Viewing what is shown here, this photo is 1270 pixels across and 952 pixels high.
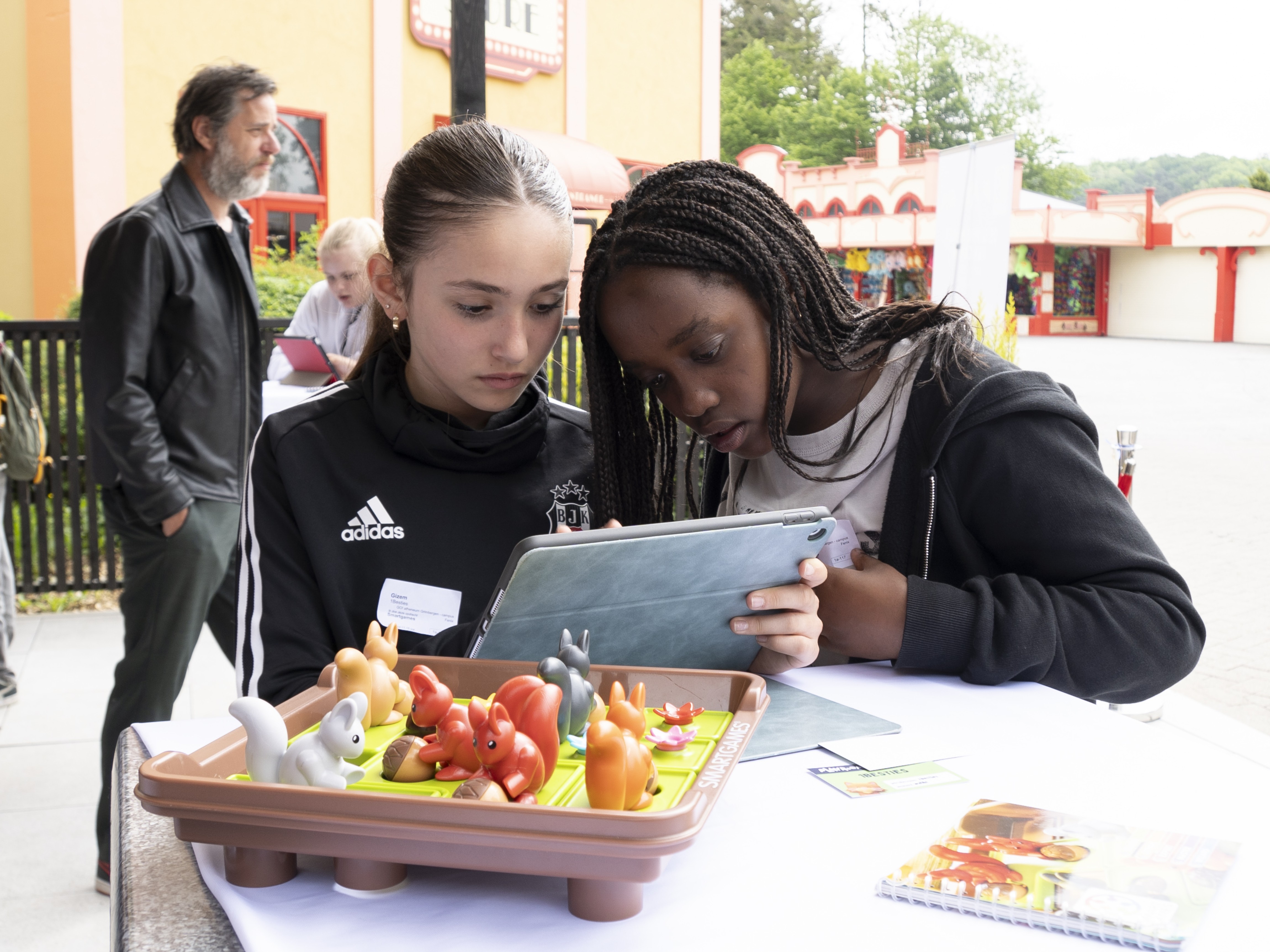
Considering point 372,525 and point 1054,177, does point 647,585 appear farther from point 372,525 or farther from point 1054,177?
point 1054,177

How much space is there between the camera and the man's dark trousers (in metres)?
2.52

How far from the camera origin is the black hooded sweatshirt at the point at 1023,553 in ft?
3.88

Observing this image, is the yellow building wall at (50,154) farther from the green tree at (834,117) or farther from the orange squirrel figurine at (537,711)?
the green tree at (834,117)

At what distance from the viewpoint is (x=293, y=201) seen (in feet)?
27.3

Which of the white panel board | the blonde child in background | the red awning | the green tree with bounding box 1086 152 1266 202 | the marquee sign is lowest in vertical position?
the blonde child in background

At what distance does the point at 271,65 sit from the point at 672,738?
8349 millimetres

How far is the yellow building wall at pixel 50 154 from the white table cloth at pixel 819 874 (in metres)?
7.37

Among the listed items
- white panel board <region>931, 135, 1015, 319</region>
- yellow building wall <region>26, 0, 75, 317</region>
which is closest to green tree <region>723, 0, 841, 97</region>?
white panel board <region>931, 135, 1015, 319</region>

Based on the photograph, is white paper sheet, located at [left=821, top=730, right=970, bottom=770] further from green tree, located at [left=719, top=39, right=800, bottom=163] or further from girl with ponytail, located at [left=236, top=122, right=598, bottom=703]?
green tree, located at [left=719, top=39, right=800, bottom=163]

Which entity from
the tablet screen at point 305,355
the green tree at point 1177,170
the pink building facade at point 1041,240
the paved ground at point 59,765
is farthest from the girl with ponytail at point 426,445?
the pink building facade at point 1041,240

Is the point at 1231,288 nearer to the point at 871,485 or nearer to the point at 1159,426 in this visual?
the point at 1159,426

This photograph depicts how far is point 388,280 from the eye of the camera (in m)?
1.46

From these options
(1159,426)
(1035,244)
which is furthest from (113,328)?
(1035,244)

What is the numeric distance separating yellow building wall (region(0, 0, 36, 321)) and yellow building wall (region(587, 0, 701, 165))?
511cm
